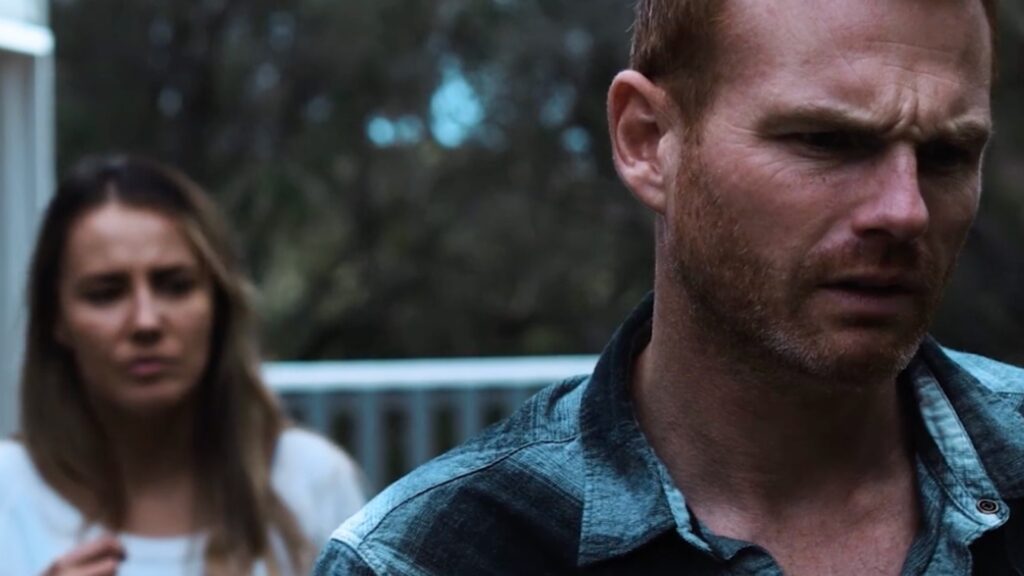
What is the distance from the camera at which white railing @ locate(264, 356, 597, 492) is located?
6.07 m

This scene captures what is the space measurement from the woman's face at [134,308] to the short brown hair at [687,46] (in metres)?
1.80

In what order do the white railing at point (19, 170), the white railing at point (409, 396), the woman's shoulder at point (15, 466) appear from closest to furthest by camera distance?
the woman's shoulder at point (15, 466), the white railing at point (19, 170), the white railing at point (409, 396)

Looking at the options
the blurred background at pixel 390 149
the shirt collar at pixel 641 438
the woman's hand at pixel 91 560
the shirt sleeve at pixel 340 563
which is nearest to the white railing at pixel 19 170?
the woman's hand at pixel 91 560

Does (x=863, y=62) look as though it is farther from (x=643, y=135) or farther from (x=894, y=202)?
(x=643, y=135)

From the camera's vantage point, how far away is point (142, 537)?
3451 mm

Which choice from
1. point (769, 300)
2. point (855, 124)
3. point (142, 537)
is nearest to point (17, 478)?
point (142, 537)

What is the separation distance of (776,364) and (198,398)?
2.10 metres

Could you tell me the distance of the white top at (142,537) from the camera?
3.37 metres

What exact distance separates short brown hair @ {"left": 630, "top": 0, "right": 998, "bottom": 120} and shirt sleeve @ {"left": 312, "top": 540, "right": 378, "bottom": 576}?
0.61 m

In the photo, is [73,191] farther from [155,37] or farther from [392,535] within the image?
[155,37]

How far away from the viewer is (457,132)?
11.9 m

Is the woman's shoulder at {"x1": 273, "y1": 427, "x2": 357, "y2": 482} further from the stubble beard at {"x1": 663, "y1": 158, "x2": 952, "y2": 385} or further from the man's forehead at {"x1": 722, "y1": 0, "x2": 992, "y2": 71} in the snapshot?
the man's forehead at {"x1": 722, "y1": 0, "x2": 992, "y2": 71}

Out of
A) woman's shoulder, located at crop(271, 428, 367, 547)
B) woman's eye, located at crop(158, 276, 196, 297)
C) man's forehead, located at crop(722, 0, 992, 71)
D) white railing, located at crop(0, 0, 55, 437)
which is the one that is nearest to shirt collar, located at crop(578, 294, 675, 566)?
man's forehead, located at crop(722, 0, 992, 71)

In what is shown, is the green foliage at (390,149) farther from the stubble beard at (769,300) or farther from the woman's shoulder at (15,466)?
the stubble beard at (769,300)
